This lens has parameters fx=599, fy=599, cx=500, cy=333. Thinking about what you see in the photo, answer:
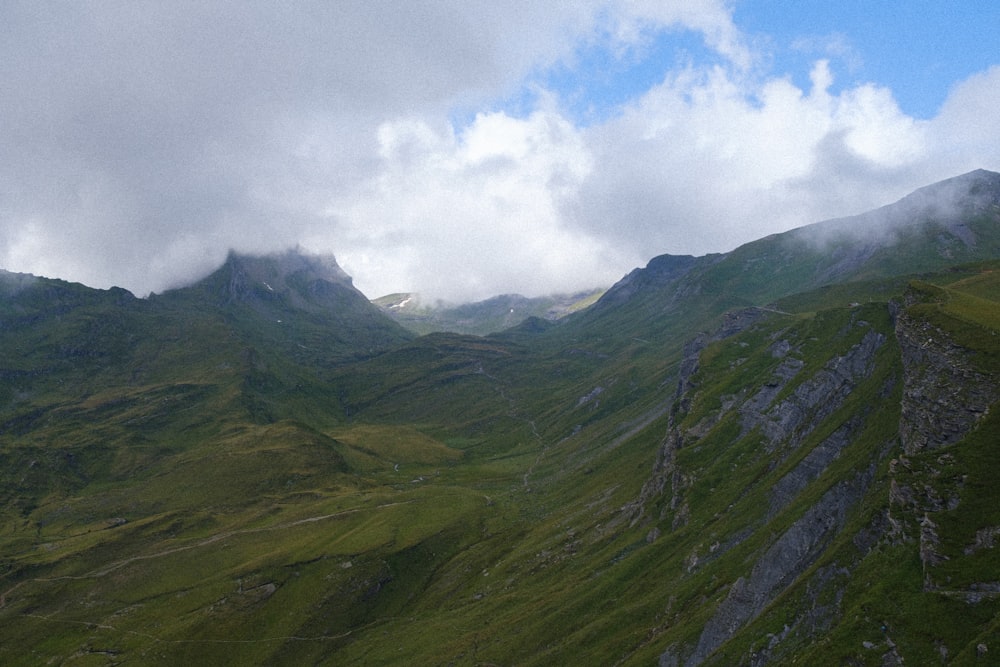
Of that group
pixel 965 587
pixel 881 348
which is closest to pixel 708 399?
pixel 881 348

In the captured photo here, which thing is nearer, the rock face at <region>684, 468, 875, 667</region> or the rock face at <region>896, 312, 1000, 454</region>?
the rock face at <region>896, 312, 1000, 454</region>

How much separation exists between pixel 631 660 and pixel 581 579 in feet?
160

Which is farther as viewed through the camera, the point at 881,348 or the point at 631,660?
the point at 881,348

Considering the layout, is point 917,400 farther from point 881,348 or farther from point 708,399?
point 708,399

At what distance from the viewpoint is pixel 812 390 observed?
140125 millimetres

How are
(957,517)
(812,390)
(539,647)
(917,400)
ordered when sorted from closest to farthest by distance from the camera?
(957,517) → (917,400) → (539,647) → (812,390)

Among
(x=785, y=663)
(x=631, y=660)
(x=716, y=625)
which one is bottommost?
(x=631, y=660)

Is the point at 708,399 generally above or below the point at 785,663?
above

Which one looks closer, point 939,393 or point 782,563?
point 939,393

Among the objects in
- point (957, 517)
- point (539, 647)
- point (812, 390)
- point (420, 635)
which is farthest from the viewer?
point (420, 635)

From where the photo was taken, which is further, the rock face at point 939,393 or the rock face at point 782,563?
the rock face at point 782,563

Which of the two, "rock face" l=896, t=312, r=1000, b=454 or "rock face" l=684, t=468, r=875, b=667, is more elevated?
"rock face" l=896, t=312, r=1000, b=454

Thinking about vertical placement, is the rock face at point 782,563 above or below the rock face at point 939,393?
below

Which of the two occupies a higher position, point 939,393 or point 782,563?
point 939,393
